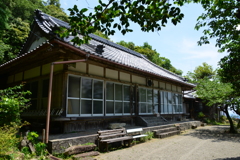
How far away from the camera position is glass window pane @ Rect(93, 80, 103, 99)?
335 inches

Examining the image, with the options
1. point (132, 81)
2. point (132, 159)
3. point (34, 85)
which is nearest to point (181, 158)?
point (132, 159)

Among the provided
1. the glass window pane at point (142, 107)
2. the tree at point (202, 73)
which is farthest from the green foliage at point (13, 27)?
the tree at point (202, 73)

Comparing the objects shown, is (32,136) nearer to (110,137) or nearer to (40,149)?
(40,149)

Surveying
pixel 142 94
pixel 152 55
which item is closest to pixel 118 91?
pixel 142 94

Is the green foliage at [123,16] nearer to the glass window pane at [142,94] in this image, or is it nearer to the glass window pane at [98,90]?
the glass window pane at [98,90]

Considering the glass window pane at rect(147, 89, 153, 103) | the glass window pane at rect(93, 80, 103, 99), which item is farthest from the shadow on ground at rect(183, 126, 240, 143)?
the glass window pane at rect(93, 80, 103, 99)

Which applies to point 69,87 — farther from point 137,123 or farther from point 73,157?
point 137,123

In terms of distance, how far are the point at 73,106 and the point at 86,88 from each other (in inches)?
40.4

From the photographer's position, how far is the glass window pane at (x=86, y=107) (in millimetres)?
7865

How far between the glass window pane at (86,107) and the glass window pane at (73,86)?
0.44 m

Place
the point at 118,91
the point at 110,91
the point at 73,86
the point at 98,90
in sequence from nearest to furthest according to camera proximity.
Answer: the point at 73,86 < the point at 98,90 < the point at 110,91 < the point at 118,91

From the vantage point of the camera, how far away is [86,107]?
803cm

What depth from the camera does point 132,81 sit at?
10.9m

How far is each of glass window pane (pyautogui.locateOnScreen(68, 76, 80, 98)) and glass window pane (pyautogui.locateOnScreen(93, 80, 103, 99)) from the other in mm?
918
